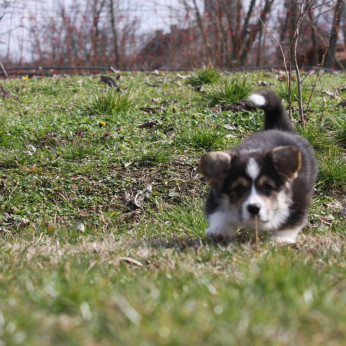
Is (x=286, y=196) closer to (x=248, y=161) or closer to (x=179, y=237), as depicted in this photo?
(x=248, y=161)

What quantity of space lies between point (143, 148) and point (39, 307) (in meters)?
3.67

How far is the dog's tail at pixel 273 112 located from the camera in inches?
171

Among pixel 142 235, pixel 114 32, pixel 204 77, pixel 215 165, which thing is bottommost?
pixel 142 235

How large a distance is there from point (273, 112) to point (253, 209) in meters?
1.71

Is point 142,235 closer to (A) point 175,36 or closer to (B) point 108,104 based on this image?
(B) point 108,104

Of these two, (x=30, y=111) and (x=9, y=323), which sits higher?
(x=30, y=111)

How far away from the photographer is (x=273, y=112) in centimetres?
450

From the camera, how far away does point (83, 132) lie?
590 cm

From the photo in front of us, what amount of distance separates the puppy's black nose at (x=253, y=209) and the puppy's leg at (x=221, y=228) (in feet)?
1.20

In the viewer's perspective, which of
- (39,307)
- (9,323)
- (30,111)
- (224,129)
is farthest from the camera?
(30,111)

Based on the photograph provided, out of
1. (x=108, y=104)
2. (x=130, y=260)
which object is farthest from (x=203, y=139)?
(x=130, y=260)

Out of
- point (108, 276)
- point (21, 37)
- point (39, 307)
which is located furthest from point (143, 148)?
point (21, 37)

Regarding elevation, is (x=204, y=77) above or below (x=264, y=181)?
above

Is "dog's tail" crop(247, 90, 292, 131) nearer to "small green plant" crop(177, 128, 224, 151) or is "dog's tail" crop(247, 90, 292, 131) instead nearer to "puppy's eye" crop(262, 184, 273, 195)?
"small green plant" crop(177, 128, 224, 151)
